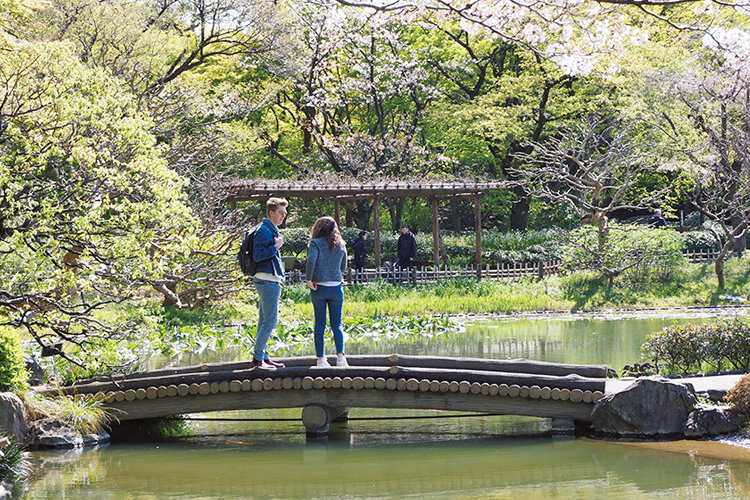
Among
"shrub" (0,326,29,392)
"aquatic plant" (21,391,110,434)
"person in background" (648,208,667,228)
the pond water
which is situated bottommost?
the pond water

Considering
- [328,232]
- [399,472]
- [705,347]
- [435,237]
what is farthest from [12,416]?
[435,237]

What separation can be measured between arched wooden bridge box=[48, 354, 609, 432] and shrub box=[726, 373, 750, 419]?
3.89 ft

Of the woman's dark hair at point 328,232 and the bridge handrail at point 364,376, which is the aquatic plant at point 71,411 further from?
the woman's dark hair at point 328,232

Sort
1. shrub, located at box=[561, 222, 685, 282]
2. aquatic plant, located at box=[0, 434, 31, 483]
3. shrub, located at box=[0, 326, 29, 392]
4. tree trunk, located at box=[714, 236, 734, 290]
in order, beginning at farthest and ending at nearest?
shrub, located at box=[561, 222, 685, 282] → tree trunk, located at box=[714, 236, 734, 290] → shrub, located at box=[0, 326, 29, 392] → aquatic plant, located at box=[0, 434, 31, 483]

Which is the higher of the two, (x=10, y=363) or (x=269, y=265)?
(x=269, y=265)

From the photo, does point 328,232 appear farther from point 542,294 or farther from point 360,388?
point 542,294

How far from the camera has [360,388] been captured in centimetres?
854

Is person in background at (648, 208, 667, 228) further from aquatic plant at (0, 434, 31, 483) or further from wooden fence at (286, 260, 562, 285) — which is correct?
aquatic plant at (0, 434, 31, 483)

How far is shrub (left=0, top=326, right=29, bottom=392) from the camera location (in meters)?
8.09

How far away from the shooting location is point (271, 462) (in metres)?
7.54

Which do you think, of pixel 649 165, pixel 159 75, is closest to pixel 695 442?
pixel 649 165

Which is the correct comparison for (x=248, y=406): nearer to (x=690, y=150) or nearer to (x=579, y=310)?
(x=579, y=310)

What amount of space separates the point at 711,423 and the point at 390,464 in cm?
301

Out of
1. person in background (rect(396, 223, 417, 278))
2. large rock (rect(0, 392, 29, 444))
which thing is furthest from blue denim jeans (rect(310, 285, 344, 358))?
person in background (rect(396, 223, 417, 278))
